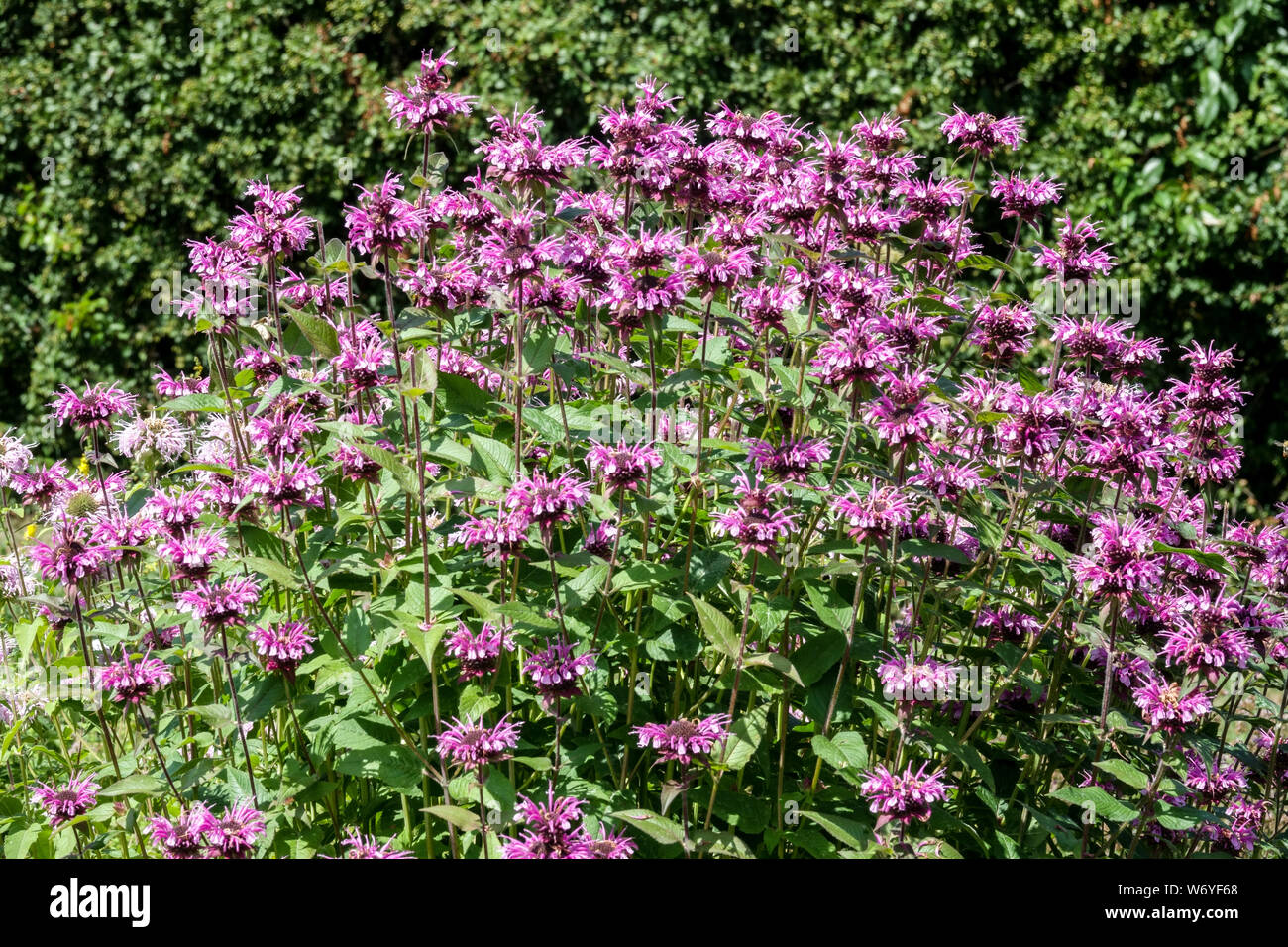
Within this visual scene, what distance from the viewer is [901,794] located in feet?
8.49

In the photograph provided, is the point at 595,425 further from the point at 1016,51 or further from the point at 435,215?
the point at 1016,51

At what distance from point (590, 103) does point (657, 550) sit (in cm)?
582

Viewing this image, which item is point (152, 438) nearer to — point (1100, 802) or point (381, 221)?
point (381, 221)

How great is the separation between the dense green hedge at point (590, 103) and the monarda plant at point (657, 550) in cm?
423

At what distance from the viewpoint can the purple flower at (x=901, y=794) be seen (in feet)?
8.50

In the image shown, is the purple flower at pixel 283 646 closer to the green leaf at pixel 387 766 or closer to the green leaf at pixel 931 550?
the green leaf at pixel 387 766

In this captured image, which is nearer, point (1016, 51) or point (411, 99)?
point (411, 99)

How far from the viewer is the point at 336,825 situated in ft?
9.90

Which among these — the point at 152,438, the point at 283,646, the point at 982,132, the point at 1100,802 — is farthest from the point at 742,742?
the point at 152,438

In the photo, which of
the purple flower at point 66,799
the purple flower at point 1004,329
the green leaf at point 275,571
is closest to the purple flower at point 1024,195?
the purple flower at point 1004,329

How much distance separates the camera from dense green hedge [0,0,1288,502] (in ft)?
25.2

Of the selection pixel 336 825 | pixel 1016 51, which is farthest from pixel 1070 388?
pixel 1016 51
